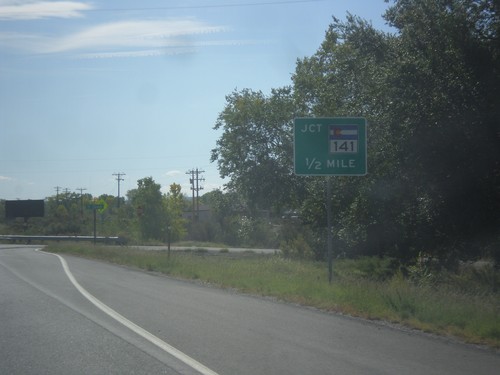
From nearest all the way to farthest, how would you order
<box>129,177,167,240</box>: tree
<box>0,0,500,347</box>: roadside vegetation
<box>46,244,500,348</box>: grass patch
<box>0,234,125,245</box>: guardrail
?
<box>46,244,500,348</box>: grass patch < <box>0,0,500,347</box>: roadside vegetation < <box>0,234,125,245</box>: guardrail < <box>129,177,167,240</box>: tree

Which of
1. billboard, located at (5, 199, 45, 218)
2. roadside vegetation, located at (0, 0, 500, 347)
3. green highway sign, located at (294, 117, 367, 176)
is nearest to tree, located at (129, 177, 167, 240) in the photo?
billboard, located at (5, 199, 45, 218)

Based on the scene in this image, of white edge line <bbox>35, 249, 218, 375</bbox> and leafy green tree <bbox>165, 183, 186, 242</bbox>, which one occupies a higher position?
leafy green tree <bbox>165, 183, 186, 242</bbox>

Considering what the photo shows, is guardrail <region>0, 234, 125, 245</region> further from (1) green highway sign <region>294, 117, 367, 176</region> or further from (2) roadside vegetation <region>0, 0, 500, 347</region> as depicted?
(1) green highway sign <region>294, 117, 367, 176</region>

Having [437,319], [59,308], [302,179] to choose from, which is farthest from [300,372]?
[302,179]

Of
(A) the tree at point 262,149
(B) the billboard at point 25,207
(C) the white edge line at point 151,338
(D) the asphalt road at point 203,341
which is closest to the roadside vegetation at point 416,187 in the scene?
(D) the asphalt road at point 203,341

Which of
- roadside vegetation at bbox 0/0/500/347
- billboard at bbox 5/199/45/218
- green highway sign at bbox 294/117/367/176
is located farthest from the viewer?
billboard at bbox 5/199/45/218

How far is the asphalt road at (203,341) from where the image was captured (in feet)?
25.3

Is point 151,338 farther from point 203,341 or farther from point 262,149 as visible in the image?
point 262,149

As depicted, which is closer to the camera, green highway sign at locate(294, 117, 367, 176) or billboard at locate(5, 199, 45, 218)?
green highway sign at locate(294, 117, 367, 176)

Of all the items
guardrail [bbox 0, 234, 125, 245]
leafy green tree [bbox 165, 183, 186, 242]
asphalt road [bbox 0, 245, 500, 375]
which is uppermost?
leafy green tree [bbox 165, 183, 186, 242]

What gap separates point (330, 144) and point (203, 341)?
8.20 meters

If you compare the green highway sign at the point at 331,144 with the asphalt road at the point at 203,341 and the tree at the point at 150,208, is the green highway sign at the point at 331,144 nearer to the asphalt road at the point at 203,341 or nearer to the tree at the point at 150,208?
the asphalt road at the point at 203,341

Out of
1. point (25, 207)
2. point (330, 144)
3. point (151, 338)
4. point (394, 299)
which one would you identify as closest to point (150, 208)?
point (25, 207)

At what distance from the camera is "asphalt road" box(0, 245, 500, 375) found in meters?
7.71
